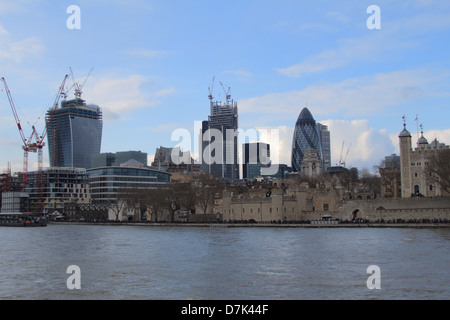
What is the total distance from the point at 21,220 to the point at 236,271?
102 metres

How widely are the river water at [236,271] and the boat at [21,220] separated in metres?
70.6

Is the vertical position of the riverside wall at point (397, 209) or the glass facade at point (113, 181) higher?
the glass facade at point (113, 181)

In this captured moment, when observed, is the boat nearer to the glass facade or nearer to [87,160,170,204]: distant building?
[87,160,170,204]: distant building

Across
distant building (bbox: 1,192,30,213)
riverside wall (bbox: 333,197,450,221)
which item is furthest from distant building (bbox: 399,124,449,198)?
distant building (bbox: 1,192,30,213)

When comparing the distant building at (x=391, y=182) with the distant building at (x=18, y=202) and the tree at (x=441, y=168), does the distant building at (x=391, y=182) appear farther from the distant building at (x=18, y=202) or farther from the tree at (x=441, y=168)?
the distant building at (x=18, y=202)

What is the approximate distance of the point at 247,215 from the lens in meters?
103

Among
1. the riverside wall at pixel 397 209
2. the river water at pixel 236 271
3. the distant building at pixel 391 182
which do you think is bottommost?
the river water at pixel 236 271

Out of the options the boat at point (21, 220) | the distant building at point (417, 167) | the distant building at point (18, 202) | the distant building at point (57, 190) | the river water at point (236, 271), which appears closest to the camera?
the river water at point (236, 271)

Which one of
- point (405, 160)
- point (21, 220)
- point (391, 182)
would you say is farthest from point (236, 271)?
point (21, 220)

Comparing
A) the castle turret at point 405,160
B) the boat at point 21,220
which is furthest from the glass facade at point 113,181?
the castle turret at point 405,160

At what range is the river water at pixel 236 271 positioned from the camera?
2887cm

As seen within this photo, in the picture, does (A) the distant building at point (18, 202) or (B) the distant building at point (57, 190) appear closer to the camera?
(B) the distant building at point (57, 190)

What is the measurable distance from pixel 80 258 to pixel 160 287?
17.5m
